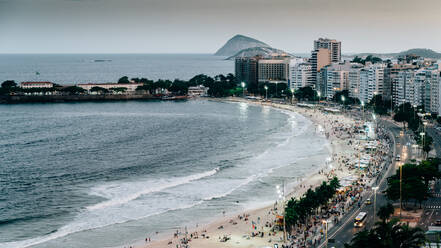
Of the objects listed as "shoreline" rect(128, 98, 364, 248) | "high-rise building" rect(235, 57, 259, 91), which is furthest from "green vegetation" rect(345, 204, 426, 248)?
"high-rise building" rect(235, 57, 259, 91)

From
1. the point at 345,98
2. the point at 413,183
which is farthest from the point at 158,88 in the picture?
the point at 413,183

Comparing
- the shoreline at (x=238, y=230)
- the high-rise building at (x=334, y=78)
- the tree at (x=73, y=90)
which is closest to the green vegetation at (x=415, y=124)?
the shoreline at (x=238, y=230)

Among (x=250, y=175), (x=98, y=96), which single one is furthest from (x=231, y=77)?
(x=250, y=175)

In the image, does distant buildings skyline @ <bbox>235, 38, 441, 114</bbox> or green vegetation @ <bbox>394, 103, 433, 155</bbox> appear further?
distant buildings skyline @ <bbox>235, 38, 441, 114</bbox>

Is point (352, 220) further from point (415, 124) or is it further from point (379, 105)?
point (379, 105)

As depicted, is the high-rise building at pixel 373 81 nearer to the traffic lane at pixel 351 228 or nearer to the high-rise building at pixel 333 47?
the high-rise building at pixel 333 47

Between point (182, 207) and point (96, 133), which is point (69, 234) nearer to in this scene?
point (182, 207)

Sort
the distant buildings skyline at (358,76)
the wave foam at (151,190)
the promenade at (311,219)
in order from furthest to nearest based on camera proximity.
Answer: the distant buildings skyline at (358,76) → the wave foam at (151,190) → the promenade at (311,219)

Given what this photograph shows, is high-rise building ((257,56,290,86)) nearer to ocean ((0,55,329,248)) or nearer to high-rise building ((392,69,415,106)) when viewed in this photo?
high-rise building ((392,69,415,106))
